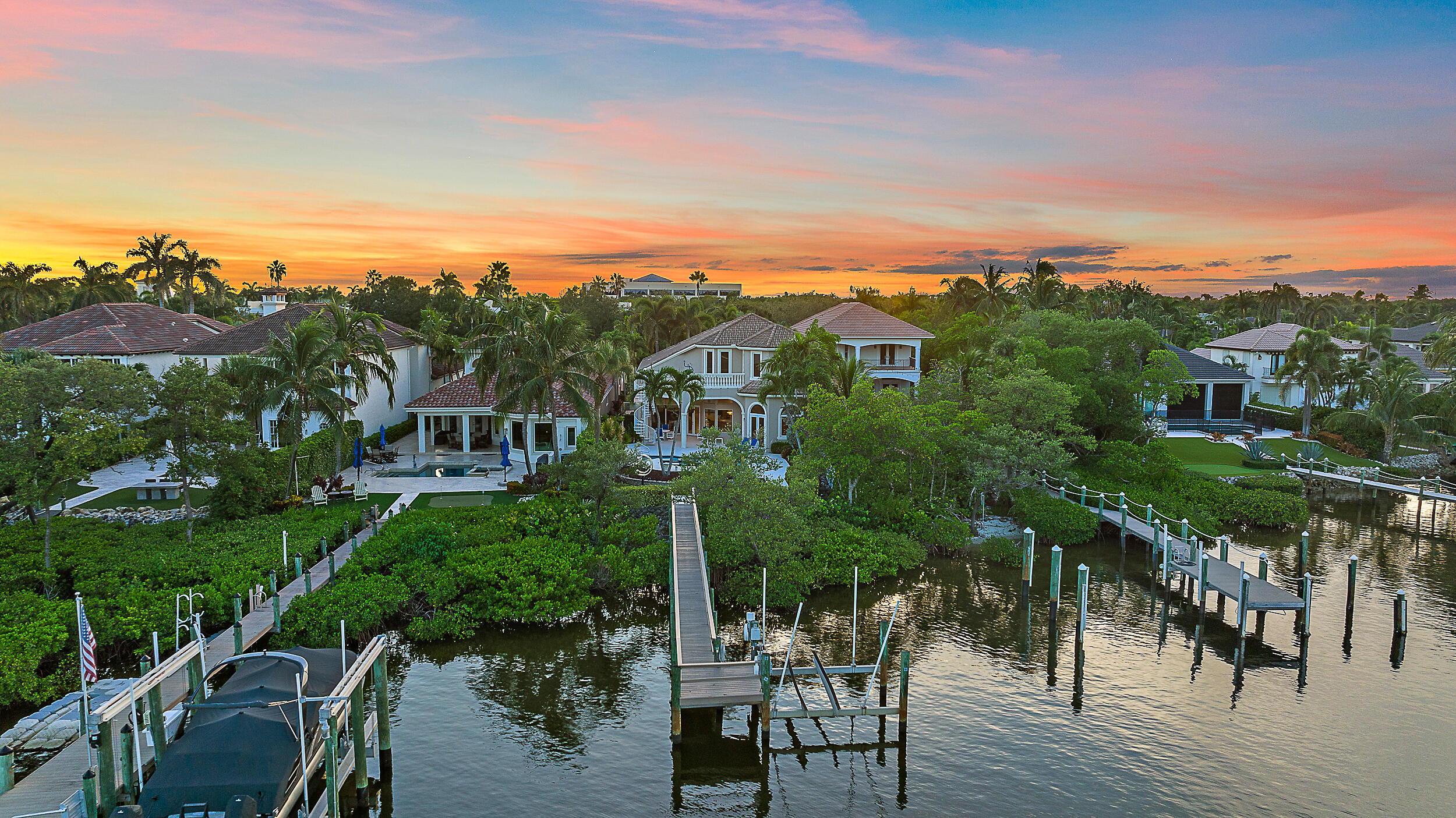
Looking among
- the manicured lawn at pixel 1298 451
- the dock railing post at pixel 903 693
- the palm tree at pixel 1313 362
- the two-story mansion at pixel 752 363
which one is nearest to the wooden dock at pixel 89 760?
the dock railing post at pixel 903 693

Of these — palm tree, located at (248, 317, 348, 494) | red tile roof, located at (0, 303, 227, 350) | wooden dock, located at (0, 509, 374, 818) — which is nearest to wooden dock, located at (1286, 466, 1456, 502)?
palm tree, located at (248, 317, 348, 494)

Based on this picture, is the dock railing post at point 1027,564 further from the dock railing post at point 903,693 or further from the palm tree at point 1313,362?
the palm tree at point 1313,362

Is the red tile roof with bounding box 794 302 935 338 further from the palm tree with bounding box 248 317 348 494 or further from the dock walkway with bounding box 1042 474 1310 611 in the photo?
the palm tree with bounding box 248 317 348 494

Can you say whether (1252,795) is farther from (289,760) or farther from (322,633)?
(322,633)

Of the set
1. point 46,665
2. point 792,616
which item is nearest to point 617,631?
point 792,616

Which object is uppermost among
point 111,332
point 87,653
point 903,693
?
point 111,332

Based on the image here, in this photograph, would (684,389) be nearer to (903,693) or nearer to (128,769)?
(903,693)

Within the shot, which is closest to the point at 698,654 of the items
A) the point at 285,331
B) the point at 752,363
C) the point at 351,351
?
the point at 351,351
